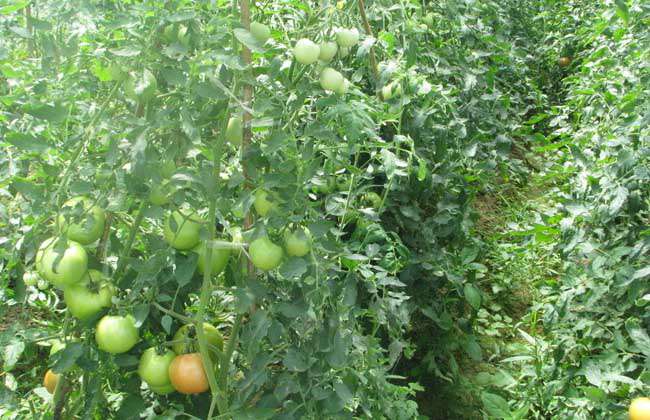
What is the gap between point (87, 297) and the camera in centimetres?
124

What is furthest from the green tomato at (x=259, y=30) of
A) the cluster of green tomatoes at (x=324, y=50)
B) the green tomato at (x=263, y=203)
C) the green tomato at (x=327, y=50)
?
the green tomato at (x=263, y=203)

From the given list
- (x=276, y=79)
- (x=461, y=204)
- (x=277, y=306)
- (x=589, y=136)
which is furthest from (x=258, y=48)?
(x=589, y=136)

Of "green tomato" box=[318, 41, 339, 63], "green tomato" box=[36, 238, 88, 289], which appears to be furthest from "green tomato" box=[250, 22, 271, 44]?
"green tomato" box=[36, 238, 88, 289]

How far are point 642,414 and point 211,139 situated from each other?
122 cm

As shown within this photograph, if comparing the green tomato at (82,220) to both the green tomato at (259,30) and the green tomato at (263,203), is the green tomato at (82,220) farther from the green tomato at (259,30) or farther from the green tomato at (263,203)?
the green tomato at (259,30)

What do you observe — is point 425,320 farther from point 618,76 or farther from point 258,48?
point 258,48

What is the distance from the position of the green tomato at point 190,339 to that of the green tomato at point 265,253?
0.22 metres

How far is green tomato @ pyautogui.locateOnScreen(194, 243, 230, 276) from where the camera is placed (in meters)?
1.26

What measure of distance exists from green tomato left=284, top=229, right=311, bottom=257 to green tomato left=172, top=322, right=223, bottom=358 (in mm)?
260

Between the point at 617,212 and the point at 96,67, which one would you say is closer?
the point at 96,67

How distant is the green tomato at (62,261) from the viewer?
115cm

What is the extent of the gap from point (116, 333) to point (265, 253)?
1.03 ft

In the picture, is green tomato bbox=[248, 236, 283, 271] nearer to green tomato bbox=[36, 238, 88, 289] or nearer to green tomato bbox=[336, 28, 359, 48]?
green tomato bbox=[36, 238, 88, 289]

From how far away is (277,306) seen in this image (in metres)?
1.28
